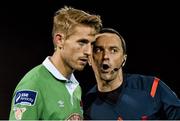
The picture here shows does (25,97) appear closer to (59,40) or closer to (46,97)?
(46,97)

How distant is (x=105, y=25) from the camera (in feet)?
8.79

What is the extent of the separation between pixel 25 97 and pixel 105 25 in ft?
5.07

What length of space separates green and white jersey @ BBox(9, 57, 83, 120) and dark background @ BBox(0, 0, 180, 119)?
1217 mm

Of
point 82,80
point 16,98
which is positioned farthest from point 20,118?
point 82,80

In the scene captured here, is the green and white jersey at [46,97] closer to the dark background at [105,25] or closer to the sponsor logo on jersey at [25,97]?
the sponsor logo on jersey at [25,97]

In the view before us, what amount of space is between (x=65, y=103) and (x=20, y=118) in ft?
0.56

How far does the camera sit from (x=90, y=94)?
5.00ft

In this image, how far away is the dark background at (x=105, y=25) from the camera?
8.64 ft

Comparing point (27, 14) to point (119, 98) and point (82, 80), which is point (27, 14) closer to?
point (82, 80)

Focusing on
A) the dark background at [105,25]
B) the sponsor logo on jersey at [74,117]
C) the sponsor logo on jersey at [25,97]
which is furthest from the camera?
the dark background at [105,25]

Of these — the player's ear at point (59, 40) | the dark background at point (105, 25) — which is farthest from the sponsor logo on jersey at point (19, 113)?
the dark background at point (105, 25)

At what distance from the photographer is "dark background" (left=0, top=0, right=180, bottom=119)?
8.64 ft

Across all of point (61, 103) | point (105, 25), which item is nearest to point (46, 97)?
point (61, 103)

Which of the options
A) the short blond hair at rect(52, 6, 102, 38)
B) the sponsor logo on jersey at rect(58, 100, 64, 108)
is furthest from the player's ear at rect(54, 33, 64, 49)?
the sponsor logo on jersey at rect(58, 100, 64, 108)
